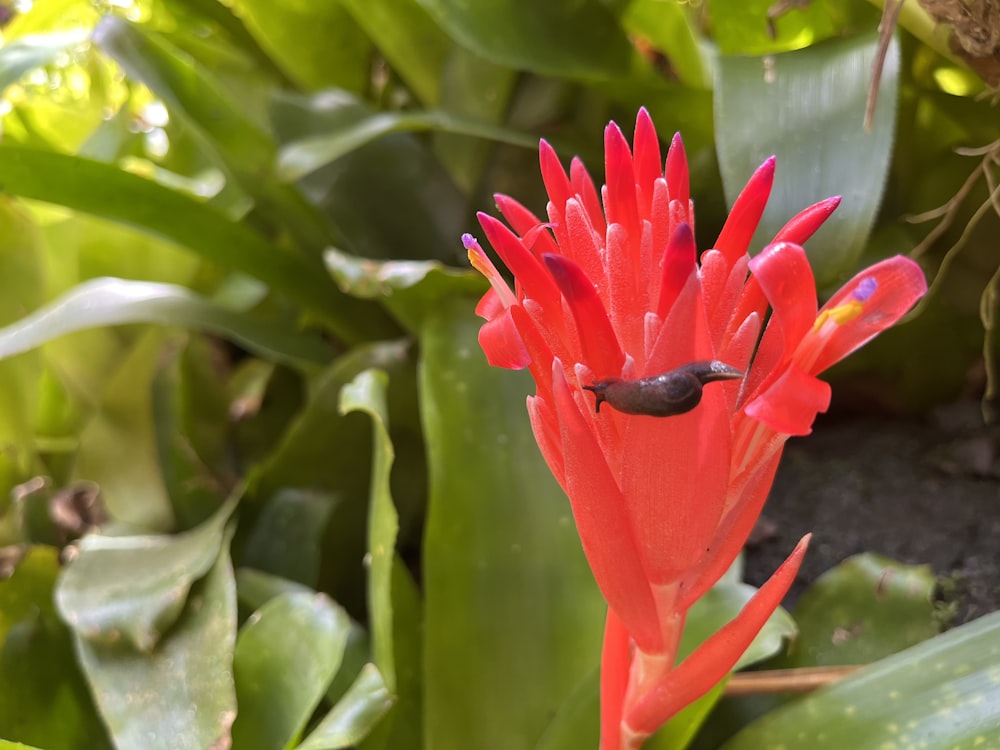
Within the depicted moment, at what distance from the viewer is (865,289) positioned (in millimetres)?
227

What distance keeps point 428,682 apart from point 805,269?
0.33m

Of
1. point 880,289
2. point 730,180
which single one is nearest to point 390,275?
point 730,180

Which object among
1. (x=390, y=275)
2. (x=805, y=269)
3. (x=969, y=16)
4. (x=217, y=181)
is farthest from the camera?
(x=217, y=181)

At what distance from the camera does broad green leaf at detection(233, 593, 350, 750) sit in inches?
16.6

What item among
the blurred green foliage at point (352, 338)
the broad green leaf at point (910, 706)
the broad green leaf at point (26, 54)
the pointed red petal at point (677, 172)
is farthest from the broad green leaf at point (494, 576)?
the broad green leaf at point (26, 54)

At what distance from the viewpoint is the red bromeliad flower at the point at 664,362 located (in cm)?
23

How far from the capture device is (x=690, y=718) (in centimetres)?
38

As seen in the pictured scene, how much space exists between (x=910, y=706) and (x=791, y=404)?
0.72 feet

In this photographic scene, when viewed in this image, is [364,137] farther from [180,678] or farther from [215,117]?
[180,678]

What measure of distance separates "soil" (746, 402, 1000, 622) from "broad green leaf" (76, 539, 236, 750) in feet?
1.19

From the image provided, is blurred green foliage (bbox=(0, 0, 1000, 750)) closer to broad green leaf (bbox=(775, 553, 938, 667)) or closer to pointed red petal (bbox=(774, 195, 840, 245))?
broad green leaf (bbox=(775, 553, 938, 667))

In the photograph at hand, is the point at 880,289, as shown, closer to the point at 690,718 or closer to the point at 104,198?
the point at 690,718

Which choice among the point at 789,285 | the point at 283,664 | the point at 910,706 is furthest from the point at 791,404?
the point at 283,664

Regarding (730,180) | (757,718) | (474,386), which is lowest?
(757,718)
